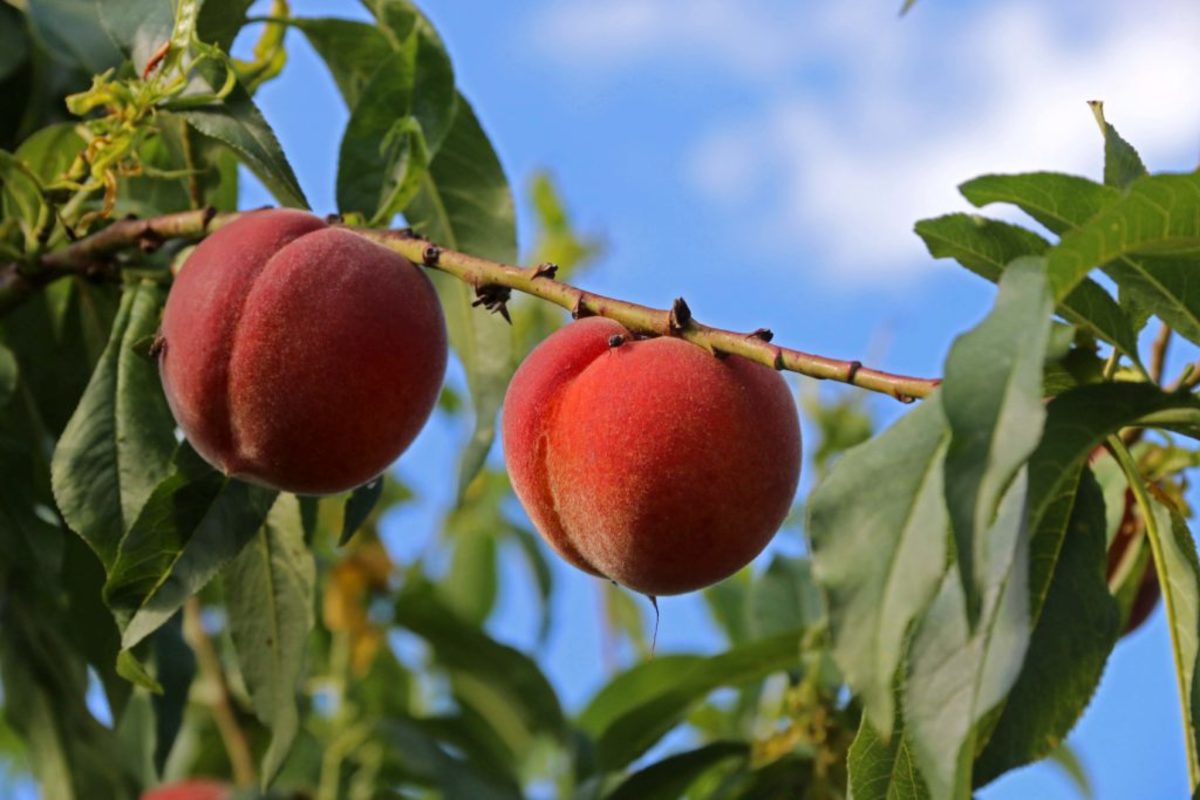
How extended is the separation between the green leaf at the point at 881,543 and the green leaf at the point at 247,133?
0.76 metres

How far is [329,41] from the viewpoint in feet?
6.49

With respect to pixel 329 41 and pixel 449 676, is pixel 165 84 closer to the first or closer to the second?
pixel 329 41

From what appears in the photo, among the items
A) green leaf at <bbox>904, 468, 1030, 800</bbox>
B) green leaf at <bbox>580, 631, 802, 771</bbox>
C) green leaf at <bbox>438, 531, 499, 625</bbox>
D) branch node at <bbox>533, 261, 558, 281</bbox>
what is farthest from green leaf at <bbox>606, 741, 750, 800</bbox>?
green leaf at <bbox>438, 531, 499, 625</bbox>

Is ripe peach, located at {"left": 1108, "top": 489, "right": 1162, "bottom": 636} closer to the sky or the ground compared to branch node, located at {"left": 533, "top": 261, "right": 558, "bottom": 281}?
closer to the sky

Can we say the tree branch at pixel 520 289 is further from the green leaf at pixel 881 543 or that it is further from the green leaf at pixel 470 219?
the green leaf at pixel 470 219

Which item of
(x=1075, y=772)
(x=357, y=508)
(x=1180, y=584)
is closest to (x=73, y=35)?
(x=357, y=508)

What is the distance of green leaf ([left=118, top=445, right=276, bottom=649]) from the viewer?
148cm

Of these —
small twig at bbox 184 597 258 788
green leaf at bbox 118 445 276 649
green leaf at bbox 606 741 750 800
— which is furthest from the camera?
small twig at bbox 184 597 258 788

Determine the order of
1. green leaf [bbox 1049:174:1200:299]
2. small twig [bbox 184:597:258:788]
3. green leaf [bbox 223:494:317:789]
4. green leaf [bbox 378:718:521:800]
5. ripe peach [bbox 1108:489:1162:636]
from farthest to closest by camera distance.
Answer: small twig [bbox 184:597:258:788] < green leaf [bbox 378:718:521:800] < ripe peach [bbox 1108:489:1162:636] < green leaf [bbox 223:494:317:789] < green leaf [bbox 1049:174:1200:299]

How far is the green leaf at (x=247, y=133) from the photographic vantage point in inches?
60.2

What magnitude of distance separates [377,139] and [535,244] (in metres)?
2.58

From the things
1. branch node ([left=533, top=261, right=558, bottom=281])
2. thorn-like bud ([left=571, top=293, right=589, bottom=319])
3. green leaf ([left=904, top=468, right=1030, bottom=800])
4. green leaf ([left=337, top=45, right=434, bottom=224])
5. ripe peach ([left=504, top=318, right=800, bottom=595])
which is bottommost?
green leaf ([left=904, top=468, right=1030, bottom=800])

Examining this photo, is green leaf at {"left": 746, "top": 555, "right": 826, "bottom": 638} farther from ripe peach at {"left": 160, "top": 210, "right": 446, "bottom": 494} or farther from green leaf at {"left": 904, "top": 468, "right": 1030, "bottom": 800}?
green leaf at {"left": 904, "top": 468, "right": 1030, "bottom": 800}

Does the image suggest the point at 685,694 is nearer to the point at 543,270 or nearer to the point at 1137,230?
the point at 543,270
